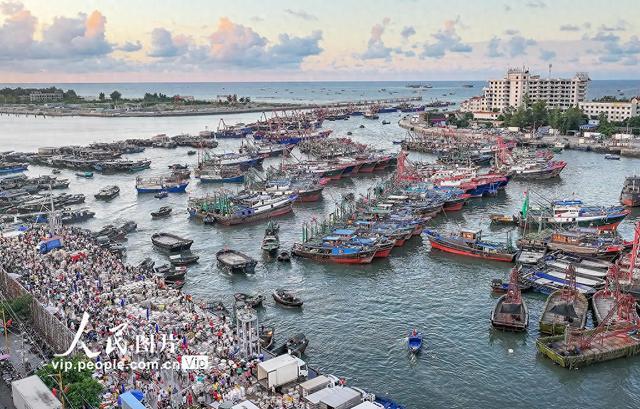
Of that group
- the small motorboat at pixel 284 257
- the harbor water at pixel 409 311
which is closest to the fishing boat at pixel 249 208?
the harbor water at pixel 409 311

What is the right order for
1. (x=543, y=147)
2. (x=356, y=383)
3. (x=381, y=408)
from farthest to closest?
(x=543, y=147)
(x=356, y=383)
(x=381, y=408)

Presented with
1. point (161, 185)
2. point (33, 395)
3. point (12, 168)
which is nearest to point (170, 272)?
point (33, 395)

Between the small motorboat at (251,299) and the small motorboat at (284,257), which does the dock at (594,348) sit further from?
the small motorboat at (284,257)

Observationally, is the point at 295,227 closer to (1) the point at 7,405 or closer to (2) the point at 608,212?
(2) the point at 608,212

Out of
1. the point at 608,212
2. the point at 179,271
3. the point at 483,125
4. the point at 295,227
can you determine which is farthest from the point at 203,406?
the point at 483,125

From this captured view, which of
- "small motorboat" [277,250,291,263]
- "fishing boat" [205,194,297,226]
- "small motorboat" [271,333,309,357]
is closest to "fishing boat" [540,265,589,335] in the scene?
"small motorboat" [271,333,309,357]

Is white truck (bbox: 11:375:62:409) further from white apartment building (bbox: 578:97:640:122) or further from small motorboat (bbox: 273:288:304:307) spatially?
white apartment building (bbox: 578:97:640:122)

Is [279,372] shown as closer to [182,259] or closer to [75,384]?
[75,384]
